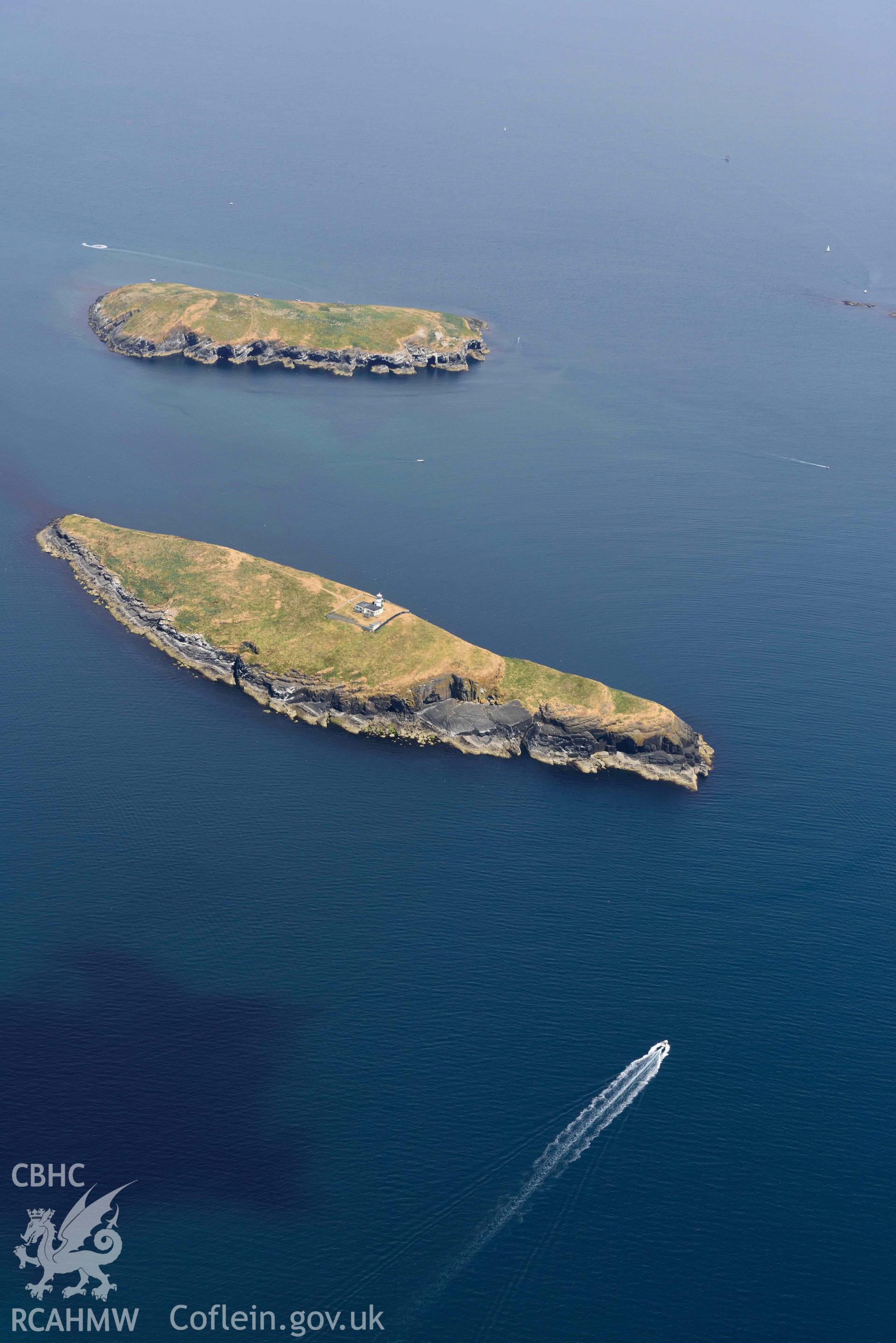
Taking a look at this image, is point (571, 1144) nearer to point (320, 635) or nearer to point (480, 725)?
point (480, 725)

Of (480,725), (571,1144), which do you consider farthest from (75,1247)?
(480,725)

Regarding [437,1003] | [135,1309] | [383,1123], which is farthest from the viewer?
[437,1003]

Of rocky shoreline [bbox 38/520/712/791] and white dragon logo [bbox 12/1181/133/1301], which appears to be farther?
rocky shoreline [bbox 38/520/712/791]

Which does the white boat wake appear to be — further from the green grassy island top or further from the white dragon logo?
the green grassy island top

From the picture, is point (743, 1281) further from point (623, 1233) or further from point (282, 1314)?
point (282, 1314)

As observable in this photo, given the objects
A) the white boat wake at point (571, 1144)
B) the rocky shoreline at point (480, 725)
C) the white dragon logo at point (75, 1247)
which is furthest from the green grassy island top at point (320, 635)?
the white dragon logo at point (75, 1247)

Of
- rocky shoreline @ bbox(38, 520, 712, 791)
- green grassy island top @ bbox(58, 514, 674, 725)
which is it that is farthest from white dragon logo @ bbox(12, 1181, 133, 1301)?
green grassy island top @ bbox(58, 514, 674, 725)

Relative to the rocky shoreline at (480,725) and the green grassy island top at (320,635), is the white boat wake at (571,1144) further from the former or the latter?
the green grassy island top at (320,635)

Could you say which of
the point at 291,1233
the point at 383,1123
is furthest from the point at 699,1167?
the point at 291,1233
